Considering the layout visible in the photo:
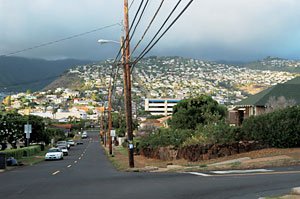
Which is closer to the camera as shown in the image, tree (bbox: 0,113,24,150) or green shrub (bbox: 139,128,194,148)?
green shrub (bbox: 139,128,194,148)

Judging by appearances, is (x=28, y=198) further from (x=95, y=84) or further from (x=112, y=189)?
(x=95, y=84)

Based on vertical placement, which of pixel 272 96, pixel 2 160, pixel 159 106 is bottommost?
pixel 2 160

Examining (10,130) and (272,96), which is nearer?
(272,96)

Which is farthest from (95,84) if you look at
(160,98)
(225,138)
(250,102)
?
(225,138)

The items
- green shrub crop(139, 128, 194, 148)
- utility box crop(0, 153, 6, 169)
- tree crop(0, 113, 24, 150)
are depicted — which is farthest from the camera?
tree crop(0, 113, 24, 150)

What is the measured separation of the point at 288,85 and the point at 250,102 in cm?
410

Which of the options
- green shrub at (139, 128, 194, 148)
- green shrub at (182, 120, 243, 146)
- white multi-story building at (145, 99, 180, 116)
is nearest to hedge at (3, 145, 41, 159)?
green shrub at (139, 128, 194, 148)

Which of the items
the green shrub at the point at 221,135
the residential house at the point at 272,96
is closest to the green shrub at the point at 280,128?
the green shrub at the point at 221,135

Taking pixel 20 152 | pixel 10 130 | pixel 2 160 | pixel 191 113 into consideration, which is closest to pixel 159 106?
pixel 10 130

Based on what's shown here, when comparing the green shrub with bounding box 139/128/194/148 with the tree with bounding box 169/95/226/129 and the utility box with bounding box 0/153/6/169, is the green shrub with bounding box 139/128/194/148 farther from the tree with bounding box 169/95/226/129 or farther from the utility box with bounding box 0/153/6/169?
the utility box with bounding box 0/153/6/169

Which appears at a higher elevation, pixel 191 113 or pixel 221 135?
pixel 191 113

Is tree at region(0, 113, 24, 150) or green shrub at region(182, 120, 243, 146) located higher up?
tree at region(0, 113, 24, 150)

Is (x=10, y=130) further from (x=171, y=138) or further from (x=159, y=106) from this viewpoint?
(x=159, y=106)

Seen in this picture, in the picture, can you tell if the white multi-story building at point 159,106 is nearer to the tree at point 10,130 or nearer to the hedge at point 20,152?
the tree at point 10,130
